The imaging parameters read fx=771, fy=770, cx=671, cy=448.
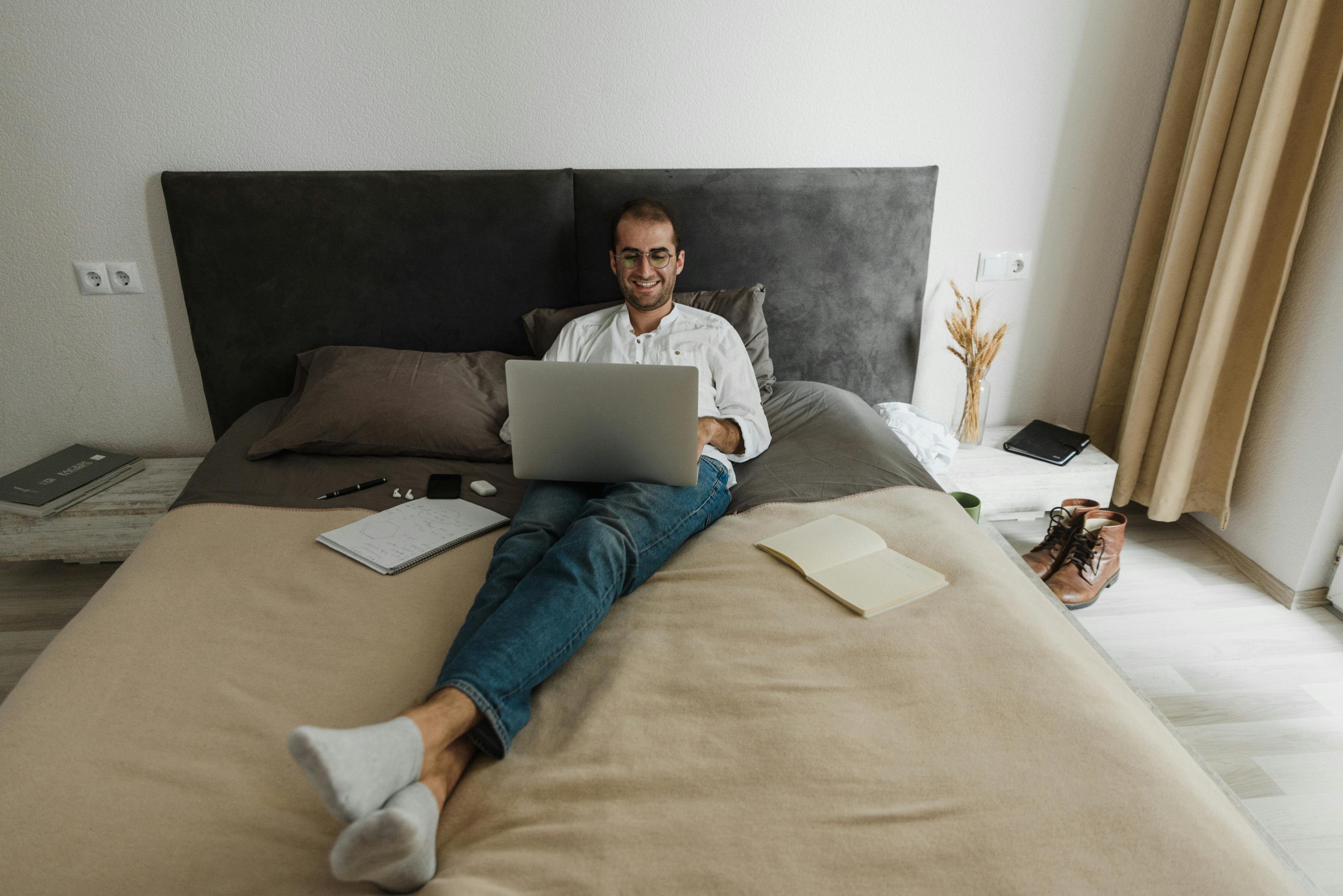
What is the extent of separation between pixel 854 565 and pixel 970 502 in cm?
80

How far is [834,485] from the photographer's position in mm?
1707

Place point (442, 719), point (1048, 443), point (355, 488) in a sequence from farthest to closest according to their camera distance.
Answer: point (1048, 443), point (355, 488), point (442, 719)

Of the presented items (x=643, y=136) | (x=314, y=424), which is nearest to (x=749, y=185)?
(x=643, y=136)

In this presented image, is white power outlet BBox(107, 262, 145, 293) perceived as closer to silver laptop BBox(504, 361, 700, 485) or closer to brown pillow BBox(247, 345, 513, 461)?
brown pillow BBox(247, 345, 513, 461)

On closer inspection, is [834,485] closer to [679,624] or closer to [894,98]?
[679,624]

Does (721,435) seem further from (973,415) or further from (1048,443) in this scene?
(1048,443)

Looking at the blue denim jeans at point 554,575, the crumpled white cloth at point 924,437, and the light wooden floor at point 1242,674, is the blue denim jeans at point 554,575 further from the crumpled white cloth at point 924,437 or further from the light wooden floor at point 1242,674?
the light wooden floor at point 1242,674

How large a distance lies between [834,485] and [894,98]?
1242 mm

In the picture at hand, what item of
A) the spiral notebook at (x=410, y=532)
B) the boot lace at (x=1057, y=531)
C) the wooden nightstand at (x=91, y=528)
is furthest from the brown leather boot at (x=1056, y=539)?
the wooden nightstand at (x=91, y=528)

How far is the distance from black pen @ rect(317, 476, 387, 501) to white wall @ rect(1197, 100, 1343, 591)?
93.0 inches

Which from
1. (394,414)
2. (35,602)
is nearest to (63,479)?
(35,602)

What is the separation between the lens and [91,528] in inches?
82.5

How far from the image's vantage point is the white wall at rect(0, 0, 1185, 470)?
2059 mm

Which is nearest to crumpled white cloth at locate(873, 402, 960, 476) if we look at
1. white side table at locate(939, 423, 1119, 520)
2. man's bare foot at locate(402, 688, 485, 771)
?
white side table at locate(939, 423, 1119, 520)
